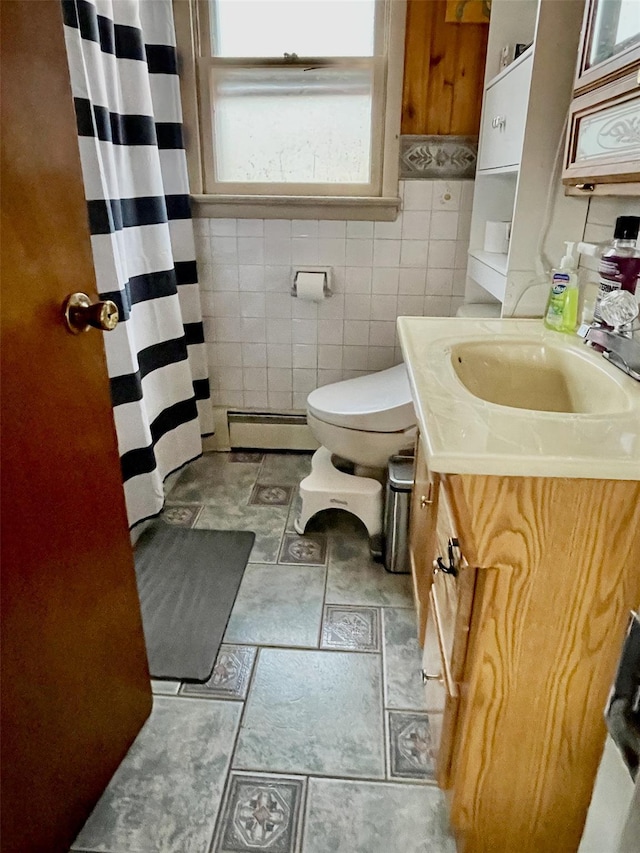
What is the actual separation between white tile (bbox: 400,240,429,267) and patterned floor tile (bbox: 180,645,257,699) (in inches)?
63.2

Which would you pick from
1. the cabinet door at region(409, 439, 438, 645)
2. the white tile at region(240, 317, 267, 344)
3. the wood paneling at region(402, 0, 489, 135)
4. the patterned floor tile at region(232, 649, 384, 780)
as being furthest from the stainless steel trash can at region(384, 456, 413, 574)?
the wood paneling at region(402, 0, 489, 135)

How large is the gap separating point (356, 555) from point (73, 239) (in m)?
1.40

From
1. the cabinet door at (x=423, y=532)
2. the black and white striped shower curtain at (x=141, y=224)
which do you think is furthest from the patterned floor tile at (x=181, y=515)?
the cabinet door at (x=423, y=532)

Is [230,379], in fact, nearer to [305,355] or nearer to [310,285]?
[305,355]

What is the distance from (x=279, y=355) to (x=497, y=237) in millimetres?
1056

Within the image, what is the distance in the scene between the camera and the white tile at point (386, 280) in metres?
2.41

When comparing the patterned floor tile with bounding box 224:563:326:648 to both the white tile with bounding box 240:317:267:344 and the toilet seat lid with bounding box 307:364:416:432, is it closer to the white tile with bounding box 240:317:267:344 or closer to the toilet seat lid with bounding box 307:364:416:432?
the toilet seat lid with bounding box 307:364:416:432

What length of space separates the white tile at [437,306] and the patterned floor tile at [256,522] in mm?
1019

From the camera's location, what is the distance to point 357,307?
2475mm

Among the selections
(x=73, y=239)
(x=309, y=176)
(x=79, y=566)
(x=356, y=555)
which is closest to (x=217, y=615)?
(x=356, y=555)

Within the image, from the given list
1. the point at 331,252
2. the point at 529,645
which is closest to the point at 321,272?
the point at 331,252

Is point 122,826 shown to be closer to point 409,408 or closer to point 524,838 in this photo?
point 524,838

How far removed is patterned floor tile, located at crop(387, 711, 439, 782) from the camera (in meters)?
1.27

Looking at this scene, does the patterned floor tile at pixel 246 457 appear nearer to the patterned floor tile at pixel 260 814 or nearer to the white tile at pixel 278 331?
the white tile at pixel 278 331
